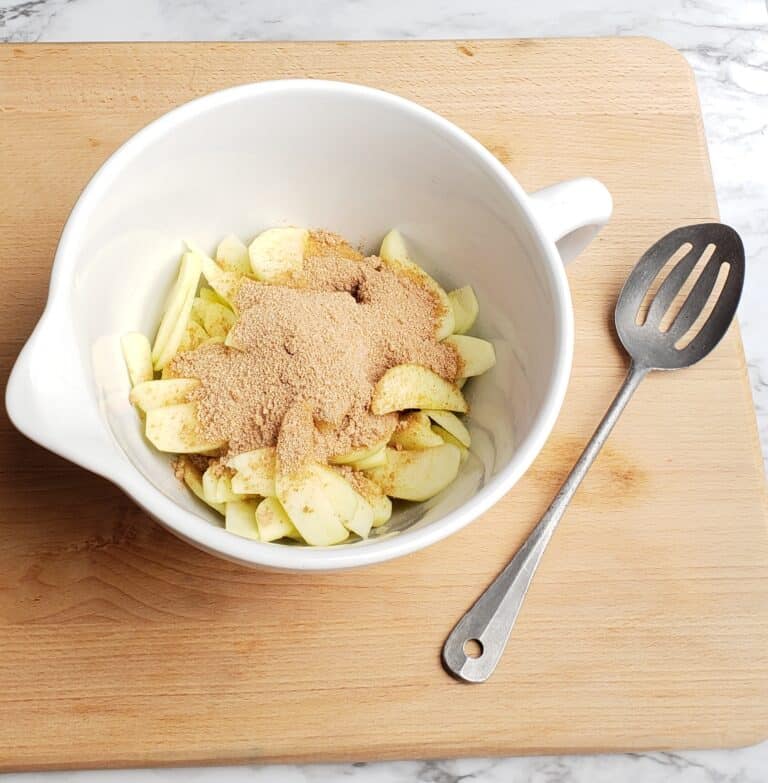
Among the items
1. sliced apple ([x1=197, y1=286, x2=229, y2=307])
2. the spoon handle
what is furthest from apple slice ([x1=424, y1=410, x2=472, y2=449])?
sliced apple ([x1=197, y1=286, x2=229, y2=307])

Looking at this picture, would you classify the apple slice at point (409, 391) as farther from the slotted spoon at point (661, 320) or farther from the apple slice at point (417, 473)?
the slotted spoon at point (661, 320)

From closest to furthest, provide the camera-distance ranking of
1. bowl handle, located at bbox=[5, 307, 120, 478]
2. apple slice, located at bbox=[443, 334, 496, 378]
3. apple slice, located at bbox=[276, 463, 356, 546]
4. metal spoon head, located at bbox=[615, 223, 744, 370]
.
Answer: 1. bowl handle, located at bbox=[5, 307, 120, 478]
2. apple slice, located at bbox=[276, 463, 356, 546]
3. apple slice, located at bbox=[443, 334, 496, 378]
4. metal spoon head, located at bbox=[615, 223, 744, 370]

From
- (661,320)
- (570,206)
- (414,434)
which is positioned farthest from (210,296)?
(661,320)

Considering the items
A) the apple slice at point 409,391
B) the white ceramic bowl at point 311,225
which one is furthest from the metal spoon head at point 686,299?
the apple slice at point 409,391

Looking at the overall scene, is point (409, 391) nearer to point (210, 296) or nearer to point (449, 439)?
point (449, 439)

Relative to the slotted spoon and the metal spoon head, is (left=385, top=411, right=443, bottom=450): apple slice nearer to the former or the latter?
the slotted spoon

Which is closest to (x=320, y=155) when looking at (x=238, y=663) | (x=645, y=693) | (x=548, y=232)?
(x=548, y=232)

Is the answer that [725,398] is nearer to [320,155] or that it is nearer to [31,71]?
[320,155]
